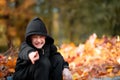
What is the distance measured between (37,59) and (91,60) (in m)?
2.45

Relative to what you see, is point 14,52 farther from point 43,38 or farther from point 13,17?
point 13,17

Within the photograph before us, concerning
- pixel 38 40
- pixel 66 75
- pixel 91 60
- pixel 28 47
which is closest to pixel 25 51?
pixel 28 47

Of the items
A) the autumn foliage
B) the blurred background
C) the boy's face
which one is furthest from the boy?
the blurred background

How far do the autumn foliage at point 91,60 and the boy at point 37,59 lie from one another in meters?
0.64

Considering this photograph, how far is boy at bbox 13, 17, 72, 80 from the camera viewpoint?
4605 millimetres

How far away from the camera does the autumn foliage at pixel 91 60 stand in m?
5.62

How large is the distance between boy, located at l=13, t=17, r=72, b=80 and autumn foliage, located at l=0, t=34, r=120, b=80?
640 mm

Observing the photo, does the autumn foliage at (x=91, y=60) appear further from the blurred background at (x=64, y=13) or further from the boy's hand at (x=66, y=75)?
the blurred background at (x=64, y=13)

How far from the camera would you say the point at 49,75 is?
4789 millimetres

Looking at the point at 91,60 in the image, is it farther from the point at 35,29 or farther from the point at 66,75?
the point at 35,29

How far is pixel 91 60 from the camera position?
6918 mm

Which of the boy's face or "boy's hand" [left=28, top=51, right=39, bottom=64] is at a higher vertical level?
the boy's face

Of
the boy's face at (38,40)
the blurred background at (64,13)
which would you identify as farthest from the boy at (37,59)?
the blurred background at (64,13)

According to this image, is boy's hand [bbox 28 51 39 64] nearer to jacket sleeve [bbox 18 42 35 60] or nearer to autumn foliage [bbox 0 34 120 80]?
jacket sleeve [bbox 18 42 35 60]
